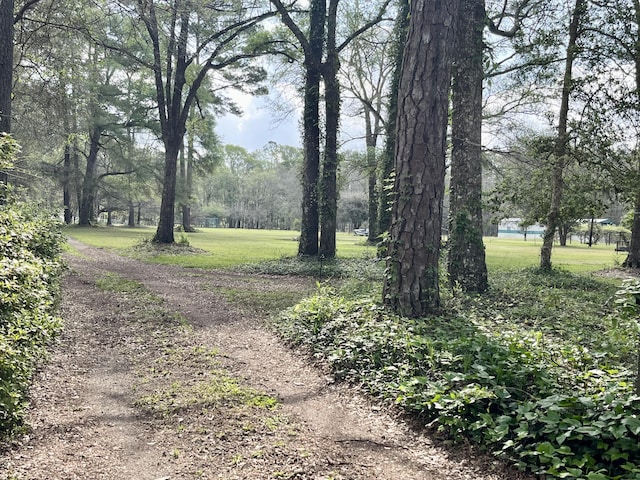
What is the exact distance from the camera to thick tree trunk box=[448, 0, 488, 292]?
293 inches

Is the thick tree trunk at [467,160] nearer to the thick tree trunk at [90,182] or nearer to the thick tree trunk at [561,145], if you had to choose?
the thick tree trunk at [561,145]

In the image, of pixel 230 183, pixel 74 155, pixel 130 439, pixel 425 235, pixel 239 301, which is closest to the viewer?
pixel 130 439

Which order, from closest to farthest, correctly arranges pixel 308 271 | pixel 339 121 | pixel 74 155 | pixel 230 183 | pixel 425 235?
pixel 425 235, pixel 308 271, pixel 339 121, pixel 74 155, pixel 230 183

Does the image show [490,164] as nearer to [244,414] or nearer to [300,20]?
[300,20]

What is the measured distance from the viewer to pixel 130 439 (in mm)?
2979

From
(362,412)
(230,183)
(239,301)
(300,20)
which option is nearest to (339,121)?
(300,20)

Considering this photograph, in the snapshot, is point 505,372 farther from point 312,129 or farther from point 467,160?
point 312,129

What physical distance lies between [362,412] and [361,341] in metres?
0.98

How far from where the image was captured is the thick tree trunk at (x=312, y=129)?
1385 cm

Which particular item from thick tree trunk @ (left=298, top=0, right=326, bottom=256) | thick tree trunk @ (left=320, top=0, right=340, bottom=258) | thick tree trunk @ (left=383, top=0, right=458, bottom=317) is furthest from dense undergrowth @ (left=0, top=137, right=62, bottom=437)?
thick tree trunk @ (left=298, top=0, right=326, bottom=256)

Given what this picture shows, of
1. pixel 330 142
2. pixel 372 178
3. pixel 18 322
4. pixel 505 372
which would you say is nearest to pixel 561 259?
pixel 372 178

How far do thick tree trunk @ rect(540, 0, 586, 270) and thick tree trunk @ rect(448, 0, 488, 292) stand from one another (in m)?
2.54

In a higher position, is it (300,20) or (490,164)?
(300,20)

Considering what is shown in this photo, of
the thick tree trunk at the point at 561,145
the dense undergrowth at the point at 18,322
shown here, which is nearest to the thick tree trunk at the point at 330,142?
the thick tree trunk at the point at 561,145
